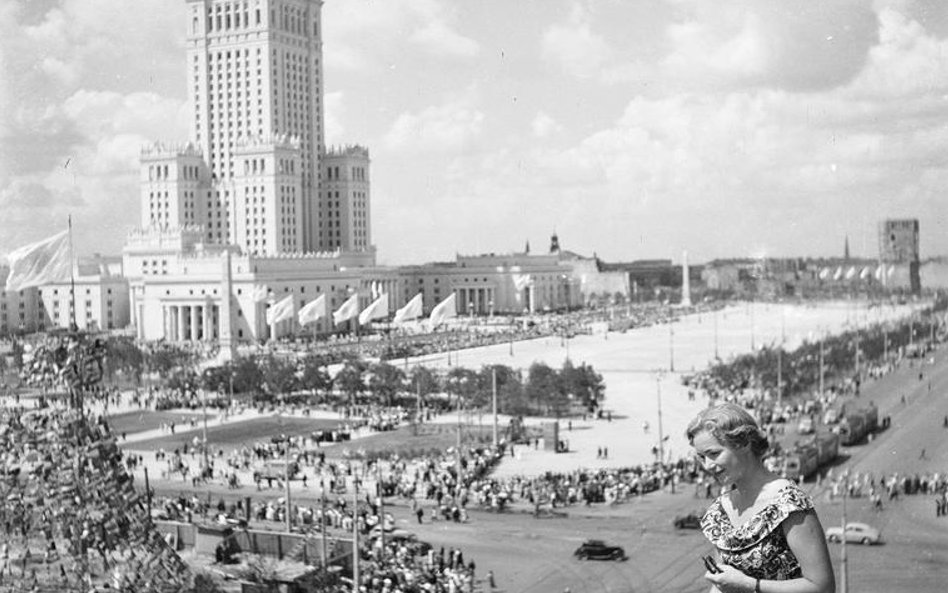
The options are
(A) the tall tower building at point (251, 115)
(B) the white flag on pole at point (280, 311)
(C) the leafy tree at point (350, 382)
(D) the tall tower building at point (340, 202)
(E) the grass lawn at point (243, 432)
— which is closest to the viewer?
(E) the grass lawn at point (243, 432)

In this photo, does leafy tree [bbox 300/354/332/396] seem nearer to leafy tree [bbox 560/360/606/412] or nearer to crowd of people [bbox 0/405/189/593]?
leafy tree [bbox 560/360/606/412]

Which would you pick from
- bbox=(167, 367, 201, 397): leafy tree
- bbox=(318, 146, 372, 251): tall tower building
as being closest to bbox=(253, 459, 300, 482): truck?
bbox=(167, 367, 201, 397): leafy tree

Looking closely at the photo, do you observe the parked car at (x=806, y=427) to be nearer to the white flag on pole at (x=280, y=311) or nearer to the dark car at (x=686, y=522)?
the dark car at (x=686, y=522)

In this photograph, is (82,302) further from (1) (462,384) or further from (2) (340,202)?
(1) (462,384)

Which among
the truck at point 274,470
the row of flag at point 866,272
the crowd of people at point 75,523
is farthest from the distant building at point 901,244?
the crowd of people at point 75,523

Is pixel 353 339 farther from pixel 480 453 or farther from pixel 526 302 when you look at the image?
pixel 480 453
